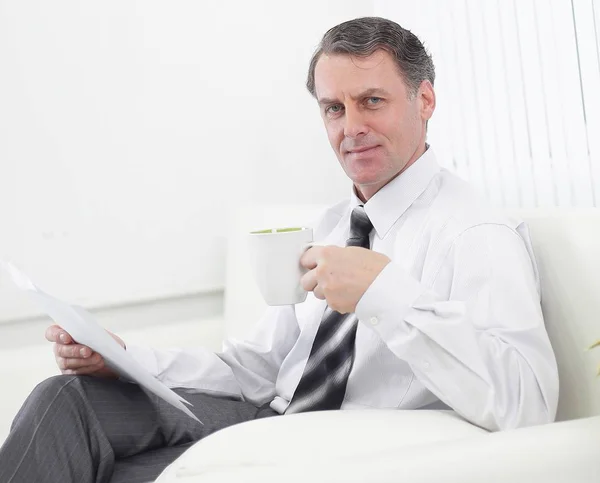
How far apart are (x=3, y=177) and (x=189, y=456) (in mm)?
1668

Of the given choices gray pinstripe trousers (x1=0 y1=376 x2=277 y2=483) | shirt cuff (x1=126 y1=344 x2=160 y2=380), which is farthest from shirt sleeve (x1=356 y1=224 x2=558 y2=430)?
shirt cuff (x1=126 y1=344 x2=160 y2=380)

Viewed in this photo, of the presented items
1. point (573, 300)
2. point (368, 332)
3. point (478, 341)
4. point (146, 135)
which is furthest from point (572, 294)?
point (146, 135)

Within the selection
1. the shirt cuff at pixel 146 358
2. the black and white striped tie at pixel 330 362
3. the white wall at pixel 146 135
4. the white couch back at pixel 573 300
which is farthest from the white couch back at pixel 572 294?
the white wall at pixel 146 135

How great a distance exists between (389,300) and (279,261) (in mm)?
153

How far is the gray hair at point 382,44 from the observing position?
1327 mm

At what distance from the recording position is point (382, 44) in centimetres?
133

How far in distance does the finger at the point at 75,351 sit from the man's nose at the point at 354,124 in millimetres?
578

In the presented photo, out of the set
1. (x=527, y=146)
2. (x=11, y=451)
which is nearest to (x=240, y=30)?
(x=527, y=146)

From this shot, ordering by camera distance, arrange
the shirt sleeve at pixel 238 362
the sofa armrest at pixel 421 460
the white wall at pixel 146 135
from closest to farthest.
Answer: the sofa armrest at pixel 421 460
the shirt sleeve at pixel 238 362
the white wall at pixel 146 135

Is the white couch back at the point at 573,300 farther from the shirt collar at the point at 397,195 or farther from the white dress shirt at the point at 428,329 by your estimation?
the shirt collar at the point at 397,195

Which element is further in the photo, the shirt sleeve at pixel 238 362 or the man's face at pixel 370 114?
the shirt sleeve at pixel 238 362

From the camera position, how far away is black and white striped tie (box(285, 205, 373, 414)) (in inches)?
49.9

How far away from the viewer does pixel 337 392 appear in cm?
127

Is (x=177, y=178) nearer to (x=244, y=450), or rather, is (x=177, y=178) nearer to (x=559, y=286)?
(x=559, y=286)
